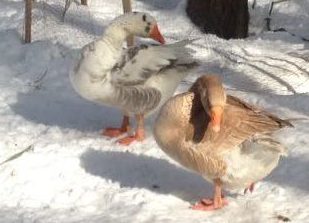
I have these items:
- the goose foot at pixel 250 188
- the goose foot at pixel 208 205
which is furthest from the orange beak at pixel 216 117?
the goose foot at pixel 250 188

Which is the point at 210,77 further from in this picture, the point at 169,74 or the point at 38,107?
the point at 38,107

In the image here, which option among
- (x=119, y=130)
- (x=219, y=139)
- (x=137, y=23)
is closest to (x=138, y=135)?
(x=119, y=130)

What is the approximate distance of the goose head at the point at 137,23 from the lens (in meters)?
5.51

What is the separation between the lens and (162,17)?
916 centimetres

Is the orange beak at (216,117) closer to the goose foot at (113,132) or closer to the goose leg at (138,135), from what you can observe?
the goose leg at (138,135)

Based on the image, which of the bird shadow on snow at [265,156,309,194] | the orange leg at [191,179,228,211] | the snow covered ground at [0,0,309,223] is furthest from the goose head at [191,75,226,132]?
the bird shadow on snow at [265,156,309,194]

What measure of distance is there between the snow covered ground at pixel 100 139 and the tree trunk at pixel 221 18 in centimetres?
18

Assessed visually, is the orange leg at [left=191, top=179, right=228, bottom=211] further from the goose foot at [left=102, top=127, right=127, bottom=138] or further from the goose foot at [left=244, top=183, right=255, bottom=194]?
the goose foot at [left=102, top=127, right=127, bottom=138]

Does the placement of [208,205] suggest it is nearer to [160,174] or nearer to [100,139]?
→ [160,174]

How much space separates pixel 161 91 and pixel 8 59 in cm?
229

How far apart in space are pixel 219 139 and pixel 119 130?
1.67 metres

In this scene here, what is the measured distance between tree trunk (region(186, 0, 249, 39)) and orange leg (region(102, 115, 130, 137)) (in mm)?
3313

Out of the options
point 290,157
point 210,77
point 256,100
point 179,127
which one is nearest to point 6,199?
point 179,127

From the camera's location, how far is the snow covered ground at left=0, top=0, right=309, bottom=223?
14.5ft
